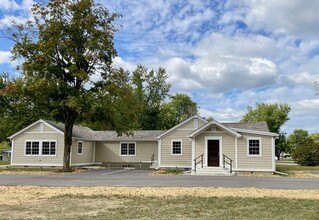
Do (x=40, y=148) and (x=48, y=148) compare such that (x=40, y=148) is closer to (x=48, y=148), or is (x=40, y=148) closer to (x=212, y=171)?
(x=48, y=148)

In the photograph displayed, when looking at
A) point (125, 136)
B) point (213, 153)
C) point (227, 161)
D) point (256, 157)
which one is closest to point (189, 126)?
point (213, 153)

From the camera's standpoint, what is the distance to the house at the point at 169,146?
24.9 metres

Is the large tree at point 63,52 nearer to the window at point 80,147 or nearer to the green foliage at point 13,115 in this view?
the window at point 80,147

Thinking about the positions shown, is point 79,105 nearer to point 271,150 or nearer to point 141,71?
point 271,150

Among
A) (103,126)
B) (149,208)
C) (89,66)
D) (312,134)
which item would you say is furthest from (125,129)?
(312,134)

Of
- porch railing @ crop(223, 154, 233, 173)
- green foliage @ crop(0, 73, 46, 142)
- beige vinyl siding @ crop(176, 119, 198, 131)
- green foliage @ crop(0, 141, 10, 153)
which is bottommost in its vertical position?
porch railing @ crop(223, 154, 233, 173)

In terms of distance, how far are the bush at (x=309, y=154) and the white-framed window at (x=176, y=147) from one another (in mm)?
14674

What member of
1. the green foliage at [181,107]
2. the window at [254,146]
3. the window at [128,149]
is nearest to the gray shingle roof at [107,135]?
the window at [128,149]

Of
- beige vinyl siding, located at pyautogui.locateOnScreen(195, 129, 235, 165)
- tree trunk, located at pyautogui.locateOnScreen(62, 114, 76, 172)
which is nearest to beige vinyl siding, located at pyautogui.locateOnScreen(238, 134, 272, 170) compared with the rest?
beige vinyl siding, located at pyautogui.locateOnScreen(195, 129, 235, 165)

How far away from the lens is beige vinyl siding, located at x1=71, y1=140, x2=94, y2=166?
30328 millimetres

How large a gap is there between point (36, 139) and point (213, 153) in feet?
52.2

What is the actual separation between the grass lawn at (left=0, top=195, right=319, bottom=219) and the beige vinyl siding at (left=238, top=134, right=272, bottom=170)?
13.5 m

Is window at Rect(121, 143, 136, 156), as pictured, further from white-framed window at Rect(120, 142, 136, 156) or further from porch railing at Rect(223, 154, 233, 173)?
porch railing at Rect(223, 154, 233, 173)

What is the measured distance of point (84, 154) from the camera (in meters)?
32.2
